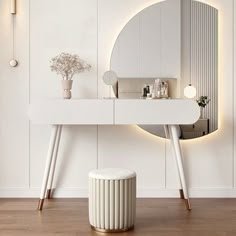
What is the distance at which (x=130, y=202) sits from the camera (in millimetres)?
2699

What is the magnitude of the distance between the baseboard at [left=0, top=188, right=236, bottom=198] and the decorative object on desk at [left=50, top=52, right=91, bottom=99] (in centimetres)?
90

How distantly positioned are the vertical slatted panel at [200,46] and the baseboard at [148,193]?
0.62 metres

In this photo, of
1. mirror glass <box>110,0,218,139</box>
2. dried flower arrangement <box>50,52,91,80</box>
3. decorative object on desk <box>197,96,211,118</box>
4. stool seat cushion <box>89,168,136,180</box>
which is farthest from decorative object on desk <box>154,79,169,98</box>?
stool seat cushion <box>89,168,136,180</box>

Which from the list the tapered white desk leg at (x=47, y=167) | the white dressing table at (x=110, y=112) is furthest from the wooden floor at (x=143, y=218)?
the white dressing table at (x=110, y=112)

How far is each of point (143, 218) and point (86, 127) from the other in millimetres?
1069

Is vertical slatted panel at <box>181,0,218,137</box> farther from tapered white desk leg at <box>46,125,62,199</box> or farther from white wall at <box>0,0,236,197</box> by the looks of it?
tapered white desk leg at <box>46,125,62,199</box>

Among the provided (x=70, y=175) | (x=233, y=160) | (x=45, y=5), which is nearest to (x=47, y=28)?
(x=45, y=5)

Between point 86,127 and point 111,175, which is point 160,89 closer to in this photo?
point 86,127

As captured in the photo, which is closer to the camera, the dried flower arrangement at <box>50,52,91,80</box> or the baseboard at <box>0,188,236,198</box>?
the dried flower arrangement at <box>50,52,91,80</box>

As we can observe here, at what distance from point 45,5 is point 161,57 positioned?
45.0 inches

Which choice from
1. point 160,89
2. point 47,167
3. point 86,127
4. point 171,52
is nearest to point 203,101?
point 160,89

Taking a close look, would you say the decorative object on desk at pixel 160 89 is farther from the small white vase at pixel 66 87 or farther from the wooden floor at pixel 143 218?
the wooden floor at pixel 143 218

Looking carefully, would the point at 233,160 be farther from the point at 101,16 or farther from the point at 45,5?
the point at 45,5

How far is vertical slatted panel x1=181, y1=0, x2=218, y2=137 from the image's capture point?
3662 millimetres
